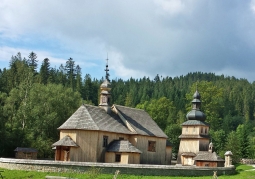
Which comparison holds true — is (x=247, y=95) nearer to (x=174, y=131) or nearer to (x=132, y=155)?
(x=174, y=131)

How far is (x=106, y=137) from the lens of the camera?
130ft

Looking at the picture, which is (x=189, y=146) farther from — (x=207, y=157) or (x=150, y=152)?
(x=150, y=152)

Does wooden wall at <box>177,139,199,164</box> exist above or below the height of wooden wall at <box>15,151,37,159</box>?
above

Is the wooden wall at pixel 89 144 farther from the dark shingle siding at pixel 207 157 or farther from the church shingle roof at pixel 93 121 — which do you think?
the dark shingle siding at pixel 207 157

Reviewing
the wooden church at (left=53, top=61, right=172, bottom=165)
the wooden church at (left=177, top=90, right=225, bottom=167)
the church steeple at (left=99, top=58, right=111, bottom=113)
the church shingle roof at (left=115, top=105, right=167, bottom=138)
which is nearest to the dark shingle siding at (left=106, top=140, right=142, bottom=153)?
the wooden church at (left=53, top=61, right=172, bottom=165)

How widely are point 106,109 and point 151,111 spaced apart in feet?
107

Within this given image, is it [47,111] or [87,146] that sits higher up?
[47,111]

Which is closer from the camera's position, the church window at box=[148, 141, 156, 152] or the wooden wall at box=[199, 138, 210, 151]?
the church window at box=[148, 141, 156, 152]

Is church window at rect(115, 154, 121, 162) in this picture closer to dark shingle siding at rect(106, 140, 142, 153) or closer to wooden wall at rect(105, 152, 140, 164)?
wooden wall at rect(105, 152, 140, 164)

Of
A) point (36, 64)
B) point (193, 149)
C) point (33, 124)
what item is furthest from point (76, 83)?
point (193, 149)

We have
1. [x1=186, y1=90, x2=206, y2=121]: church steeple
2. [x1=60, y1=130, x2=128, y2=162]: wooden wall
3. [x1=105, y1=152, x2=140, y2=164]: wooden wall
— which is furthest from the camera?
[x1=186, y1=90, x2=206, y2=121]: church steeple

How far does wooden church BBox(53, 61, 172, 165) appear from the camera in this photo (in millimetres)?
37906

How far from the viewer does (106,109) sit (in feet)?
141

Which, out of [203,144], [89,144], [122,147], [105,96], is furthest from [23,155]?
[203,144]
